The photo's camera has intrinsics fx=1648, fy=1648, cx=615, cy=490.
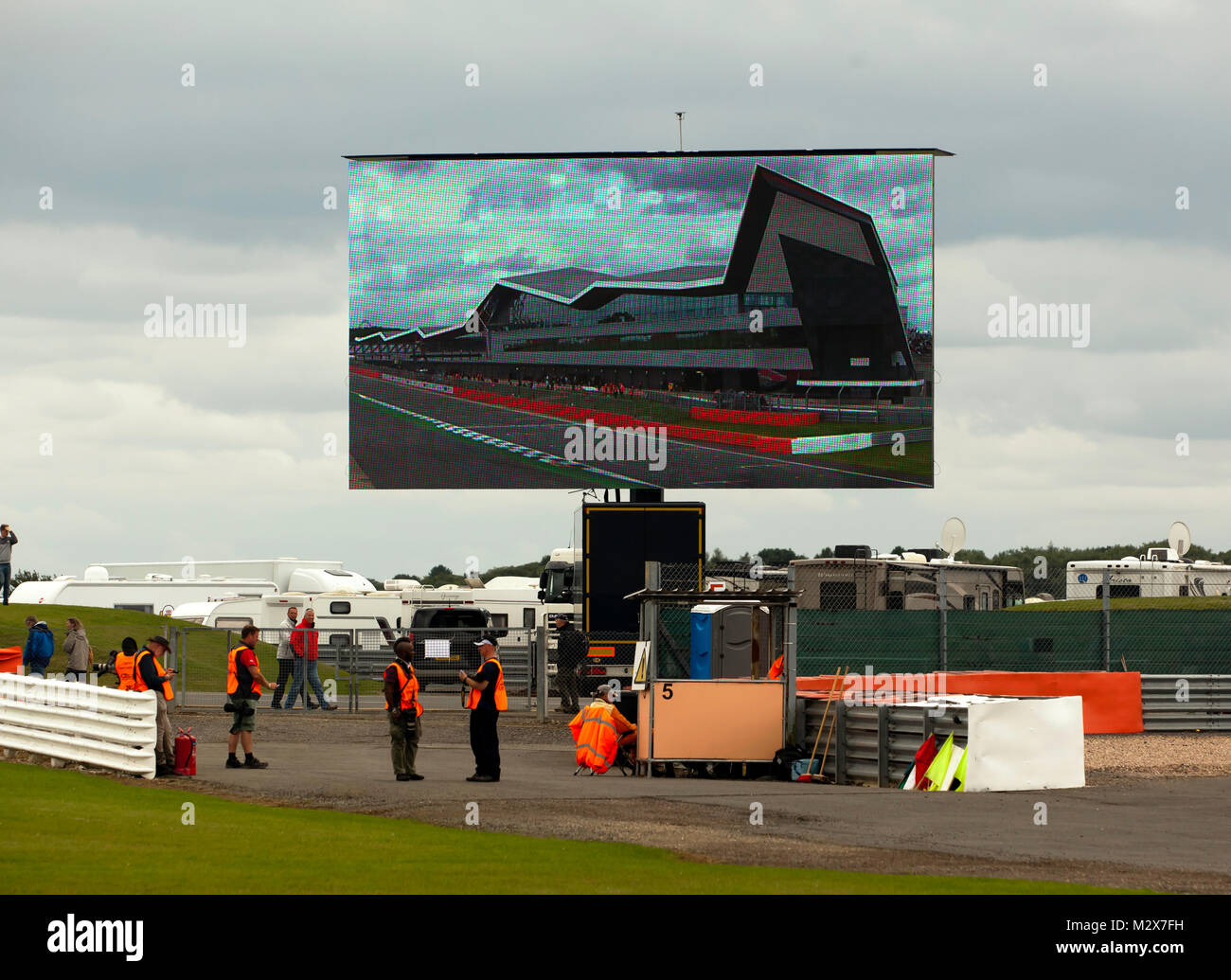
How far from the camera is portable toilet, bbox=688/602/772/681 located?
23125 millimetres

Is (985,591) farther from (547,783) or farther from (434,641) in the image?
→ (547,783)

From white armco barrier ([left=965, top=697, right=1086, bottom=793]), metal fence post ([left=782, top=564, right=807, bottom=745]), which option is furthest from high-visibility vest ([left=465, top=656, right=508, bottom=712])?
white armco barrier ([left=965, top=697, right=1086, bottom=793])

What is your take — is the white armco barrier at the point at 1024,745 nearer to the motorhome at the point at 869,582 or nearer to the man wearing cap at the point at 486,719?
the man wearing cap at the point at 486,719

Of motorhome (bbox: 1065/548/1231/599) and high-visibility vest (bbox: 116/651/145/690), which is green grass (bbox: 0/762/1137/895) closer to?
high-visibility vest (bbox: 116/651/145/690)

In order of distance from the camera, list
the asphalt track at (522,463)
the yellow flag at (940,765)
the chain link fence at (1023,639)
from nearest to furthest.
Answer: the yellow flag at (940,765), the chain link fence at (1023,639), the asphalt track at (522,463)

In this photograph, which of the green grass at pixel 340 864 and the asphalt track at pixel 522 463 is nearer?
the green grass at pixel 340 864

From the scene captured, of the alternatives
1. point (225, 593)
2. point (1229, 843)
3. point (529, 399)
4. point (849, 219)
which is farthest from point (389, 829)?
point (225, 593)

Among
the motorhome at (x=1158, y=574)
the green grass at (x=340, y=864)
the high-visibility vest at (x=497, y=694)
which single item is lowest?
the green grass at (x=340, y=864)

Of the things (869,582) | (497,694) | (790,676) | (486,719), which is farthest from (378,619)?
(486,719)

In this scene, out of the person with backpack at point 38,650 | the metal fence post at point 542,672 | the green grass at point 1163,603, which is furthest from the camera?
the green grass at point 1163,603

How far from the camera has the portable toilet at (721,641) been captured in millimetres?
23125

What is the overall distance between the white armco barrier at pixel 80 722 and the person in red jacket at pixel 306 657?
9719 mm

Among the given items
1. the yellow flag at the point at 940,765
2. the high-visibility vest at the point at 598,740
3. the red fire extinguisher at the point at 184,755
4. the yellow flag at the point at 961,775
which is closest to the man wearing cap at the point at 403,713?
the high-visibility vest at the point at 598,740

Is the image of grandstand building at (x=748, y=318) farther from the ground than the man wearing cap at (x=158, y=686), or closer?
farther from the ground
